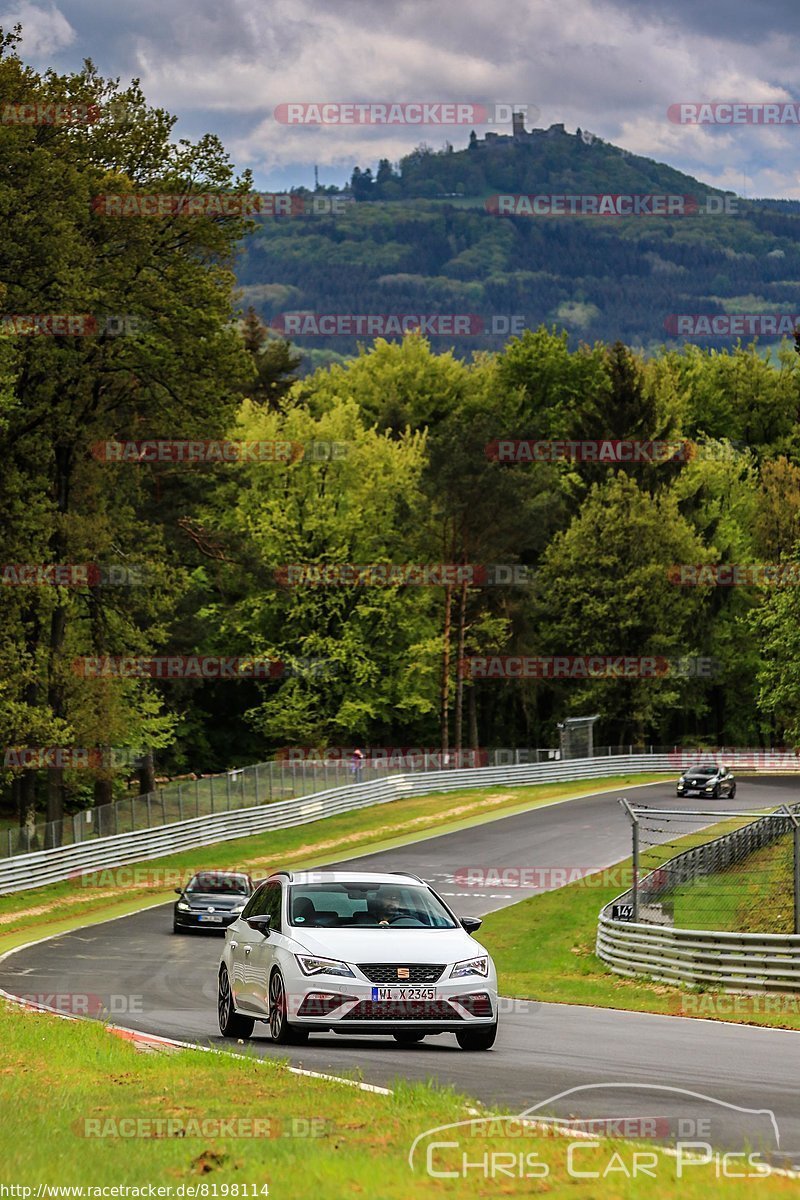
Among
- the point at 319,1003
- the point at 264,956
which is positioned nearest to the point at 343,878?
the point at 264,956

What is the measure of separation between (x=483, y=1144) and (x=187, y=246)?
40.0m

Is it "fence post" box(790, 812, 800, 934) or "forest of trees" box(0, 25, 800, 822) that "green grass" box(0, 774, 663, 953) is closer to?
"forest of trees" box(0, 25, 800, 822)

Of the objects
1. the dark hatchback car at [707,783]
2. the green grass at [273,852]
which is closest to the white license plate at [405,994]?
the green grass at [273,852]

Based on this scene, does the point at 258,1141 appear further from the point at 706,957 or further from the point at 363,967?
the point at 706,957

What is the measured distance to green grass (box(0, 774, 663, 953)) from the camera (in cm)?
3916

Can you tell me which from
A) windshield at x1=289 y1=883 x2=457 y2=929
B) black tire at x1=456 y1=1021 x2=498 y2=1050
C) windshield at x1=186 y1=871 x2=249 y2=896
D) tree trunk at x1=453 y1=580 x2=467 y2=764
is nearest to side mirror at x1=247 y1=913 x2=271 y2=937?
windshield at x1=289 y1=883 x2=457 y2=929

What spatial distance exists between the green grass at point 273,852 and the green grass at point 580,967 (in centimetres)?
970

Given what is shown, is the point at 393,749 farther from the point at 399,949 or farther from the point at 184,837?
the point at 399,949

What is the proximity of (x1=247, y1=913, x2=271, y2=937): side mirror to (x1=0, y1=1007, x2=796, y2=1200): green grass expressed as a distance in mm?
Result: 2997

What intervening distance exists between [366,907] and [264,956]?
3.56ft

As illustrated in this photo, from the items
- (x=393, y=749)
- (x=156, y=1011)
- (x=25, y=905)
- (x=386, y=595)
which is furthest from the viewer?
(x=393, y=749)

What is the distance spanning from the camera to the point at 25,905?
40094 millimetres

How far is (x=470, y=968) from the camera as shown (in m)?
14.3

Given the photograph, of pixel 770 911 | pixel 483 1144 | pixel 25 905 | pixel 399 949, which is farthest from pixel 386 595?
pixel 483 1144
